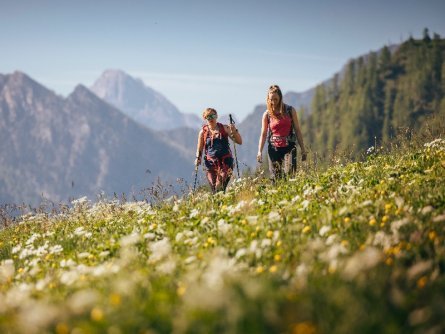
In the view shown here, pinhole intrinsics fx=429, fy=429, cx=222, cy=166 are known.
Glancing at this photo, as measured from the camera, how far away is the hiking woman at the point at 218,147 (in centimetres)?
1034

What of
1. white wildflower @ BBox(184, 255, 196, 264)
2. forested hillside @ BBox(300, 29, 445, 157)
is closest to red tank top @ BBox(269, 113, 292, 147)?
white wildflower @ BBox(184, 255, 196, 264)

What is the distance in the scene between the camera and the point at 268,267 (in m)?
4.64

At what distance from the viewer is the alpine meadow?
3.05 m

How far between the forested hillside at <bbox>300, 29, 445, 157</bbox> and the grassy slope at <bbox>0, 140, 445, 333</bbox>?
149918mm

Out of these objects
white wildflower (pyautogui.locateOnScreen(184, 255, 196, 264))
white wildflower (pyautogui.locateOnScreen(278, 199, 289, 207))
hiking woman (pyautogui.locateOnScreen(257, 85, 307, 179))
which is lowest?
white wildflower (pyautogui.locateOnScreen(184, 255, 196, 264))

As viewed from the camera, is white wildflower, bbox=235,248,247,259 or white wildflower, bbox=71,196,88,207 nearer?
white wildflower, bbox=235,248,247,259

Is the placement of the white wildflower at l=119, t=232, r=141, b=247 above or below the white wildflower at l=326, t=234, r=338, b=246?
below

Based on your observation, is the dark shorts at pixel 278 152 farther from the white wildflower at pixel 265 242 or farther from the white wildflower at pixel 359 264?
the white wildflower at pixel 359 264

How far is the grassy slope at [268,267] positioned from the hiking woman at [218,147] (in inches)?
62.3

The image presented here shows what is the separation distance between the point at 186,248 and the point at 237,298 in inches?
103

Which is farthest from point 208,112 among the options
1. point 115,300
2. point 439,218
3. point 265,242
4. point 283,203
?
point 115,300

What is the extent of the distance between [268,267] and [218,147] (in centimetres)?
601

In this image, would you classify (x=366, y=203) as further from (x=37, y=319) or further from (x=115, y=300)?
(x=37, y=319)

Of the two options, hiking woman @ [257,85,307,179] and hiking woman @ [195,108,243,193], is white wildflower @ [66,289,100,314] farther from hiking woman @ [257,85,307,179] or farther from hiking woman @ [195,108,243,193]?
hiking woman @ [195,108,243,193]
